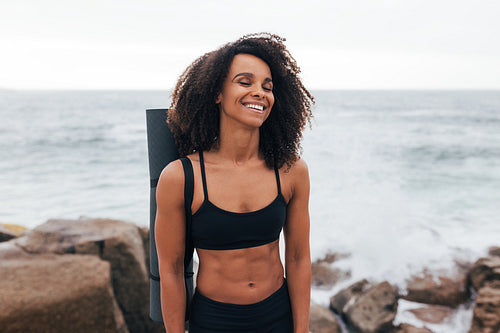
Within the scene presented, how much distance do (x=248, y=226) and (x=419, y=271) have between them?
256 inches

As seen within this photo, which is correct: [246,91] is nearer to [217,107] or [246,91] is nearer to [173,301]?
[217,107]

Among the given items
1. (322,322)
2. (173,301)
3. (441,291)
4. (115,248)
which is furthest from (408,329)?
(173,301)

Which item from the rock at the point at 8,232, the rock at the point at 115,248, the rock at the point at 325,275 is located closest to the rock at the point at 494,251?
the rock at the point at 325,275

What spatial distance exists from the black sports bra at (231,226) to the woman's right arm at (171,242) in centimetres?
8

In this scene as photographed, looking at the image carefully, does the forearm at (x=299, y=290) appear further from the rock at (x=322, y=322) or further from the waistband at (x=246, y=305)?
the rock at (x=322, y=322)

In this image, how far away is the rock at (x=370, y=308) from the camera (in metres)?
5.29

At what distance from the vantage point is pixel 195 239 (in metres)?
1.79

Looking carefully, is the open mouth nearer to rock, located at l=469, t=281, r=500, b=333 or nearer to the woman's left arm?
the woman's left arm

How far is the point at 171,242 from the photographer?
1.75 m

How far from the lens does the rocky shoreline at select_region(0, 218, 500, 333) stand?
321 centimetres

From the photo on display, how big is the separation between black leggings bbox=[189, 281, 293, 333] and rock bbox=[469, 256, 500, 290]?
5138 millimetres

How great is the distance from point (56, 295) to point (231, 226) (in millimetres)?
2324

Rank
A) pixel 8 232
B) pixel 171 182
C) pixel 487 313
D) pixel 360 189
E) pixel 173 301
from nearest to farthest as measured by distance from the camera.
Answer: pixel 171 182 < pixel 173 301 < pixel 487 313 < pixel 8 232 < pixel 360 189

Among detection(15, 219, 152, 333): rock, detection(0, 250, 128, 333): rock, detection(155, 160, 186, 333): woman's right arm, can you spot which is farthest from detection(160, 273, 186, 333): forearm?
detection(15, 219, 152, 333): rock
